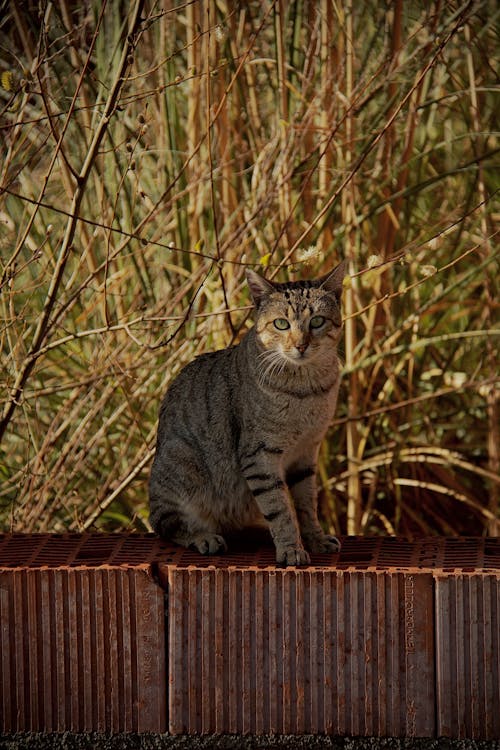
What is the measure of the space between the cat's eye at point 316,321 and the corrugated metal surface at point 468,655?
672mm

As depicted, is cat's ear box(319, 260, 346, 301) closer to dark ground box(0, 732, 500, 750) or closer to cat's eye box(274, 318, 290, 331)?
cat's eye box(274, 318, 290, 331)

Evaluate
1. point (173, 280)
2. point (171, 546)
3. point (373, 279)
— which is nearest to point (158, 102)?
point (173, 280)

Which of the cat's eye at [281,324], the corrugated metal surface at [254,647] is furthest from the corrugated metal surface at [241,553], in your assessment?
the cat's eye at [281,324]

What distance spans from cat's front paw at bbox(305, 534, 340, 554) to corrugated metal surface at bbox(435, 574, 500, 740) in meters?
0.41

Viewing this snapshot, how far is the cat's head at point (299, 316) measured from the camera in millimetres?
2440

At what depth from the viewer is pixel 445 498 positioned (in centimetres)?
366

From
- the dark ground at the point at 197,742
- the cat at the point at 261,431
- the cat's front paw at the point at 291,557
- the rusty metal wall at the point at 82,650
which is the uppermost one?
the cat at the point at 261,431

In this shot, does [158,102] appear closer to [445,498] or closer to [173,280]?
[173,280]

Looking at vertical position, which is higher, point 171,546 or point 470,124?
point 470,124

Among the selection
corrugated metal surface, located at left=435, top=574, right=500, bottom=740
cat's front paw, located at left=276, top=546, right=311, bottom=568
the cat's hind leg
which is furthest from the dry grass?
corrugated metal surface, located at left=435, top=574, right=500, bottom=740

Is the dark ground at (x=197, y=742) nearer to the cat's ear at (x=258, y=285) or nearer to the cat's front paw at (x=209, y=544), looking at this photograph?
the cat's front paw at (x=209, y=544)

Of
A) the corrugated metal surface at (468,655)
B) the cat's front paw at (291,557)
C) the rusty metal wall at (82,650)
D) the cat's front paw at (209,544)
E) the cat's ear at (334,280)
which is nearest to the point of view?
the corrugated metal surface at (468,655)

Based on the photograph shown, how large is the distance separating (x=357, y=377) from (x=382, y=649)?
1.40 metres

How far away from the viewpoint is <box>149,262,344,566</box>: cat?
2.45 meters
